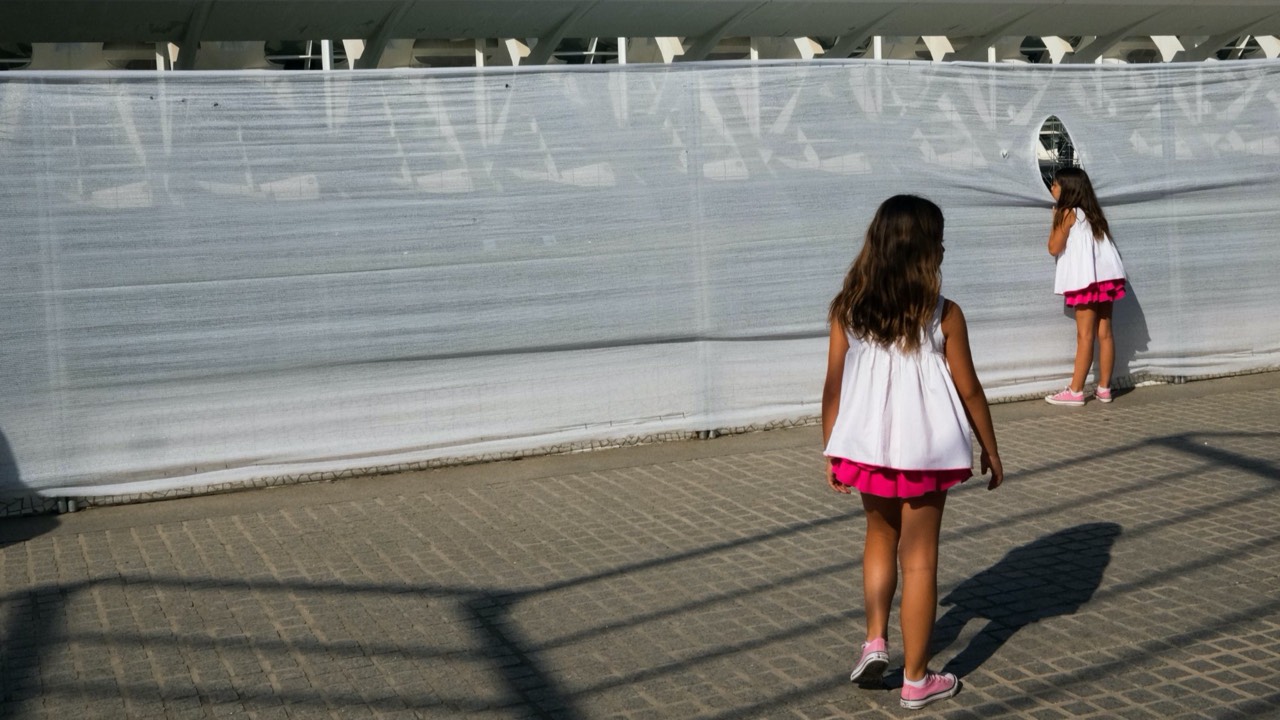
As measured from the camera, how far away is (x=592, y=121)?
8352 mm

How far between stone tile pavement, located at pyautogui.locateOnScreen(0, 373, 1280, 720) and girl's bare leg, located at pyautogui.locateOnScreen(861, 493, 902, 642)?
265 mm

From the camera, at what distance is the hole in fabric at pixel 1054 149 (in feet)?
32.0

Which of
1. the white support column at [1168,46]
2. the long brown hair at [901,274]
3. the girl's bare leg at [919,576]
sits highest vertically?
the white support column at [1168,46]

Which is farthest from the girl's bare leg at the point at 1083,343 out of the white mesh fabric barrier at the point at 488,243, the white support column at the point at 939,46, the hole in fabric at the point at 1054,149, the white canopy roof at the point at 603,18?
the white support column at the point at 939,46

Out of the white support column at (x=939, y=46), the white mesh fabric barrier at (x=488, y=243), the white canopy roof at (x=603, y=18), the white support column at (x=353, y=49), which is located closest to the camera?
the white mesh fabric barrier at (x=488, y=243)

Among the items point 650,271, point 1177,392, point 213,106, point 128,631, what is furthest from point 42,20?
point 1177,392

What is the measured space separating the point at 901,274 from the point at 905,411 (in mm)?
424

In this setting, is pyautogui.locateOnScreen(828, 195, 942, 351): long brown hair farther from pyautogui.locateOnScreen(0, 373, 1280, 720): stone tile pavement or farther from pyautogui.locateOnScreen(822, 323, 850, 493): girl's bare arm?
pyautogui.locateOnScreen(0, 373, 1280, 720): stone tile pavement

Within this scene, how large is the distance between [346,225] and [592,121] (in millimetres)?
1588

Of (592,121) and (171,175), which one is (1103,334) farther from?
(171,175)

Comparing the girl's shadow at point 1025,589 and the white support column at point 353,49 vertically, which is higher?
the white support column at point 353,49

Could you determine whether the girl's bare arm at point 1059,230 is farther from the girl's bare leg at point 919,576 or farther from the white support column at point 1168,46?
the white support column at point 1168,46

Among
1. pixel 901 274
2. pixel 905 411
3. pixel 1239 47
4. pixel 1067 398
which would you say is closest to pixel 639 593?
pixel 905 411

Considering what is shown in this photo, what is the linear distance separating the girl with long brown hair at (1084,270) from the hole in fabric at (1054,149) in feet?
1.12
